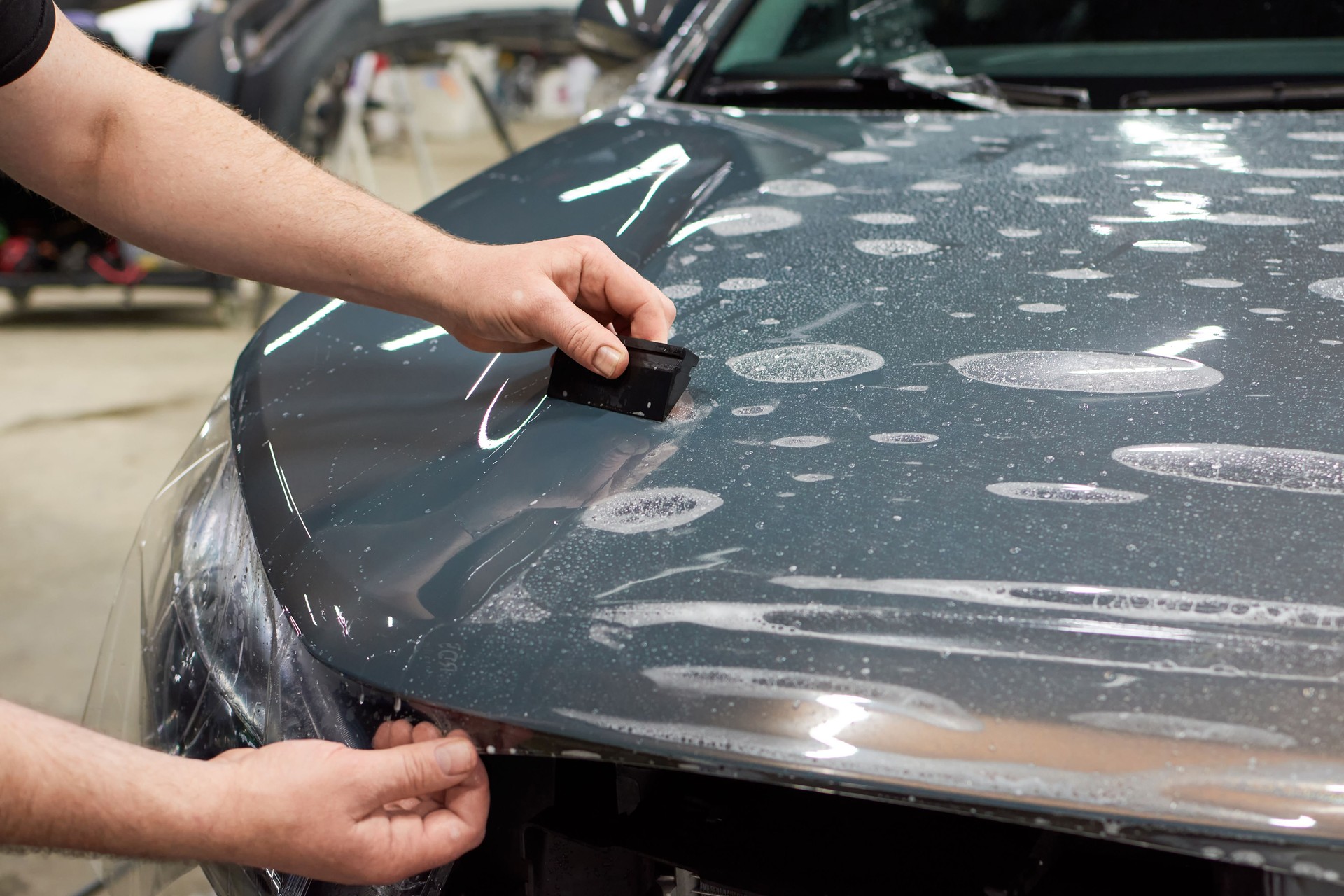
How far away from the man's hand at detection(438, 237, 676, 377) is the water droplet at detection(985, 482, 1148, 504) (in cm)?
34

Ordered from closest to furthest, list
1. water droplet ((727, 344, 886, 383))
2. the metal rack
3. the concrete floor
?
water droplet ((727, 344, 886, 383)), the concrete floor, the metal rack

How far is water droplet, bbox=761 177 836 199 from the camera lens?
118 cm

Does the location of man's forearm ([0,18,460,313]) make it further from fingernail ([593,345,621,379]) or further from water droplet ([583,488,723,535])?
water droplet ([583,488,723,535])

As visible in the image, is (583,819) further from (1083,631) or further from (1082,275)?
(1082,275)

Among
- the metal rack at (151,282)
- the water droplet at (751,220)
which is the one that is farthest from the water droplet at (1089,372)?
the metal rack at (151,282)

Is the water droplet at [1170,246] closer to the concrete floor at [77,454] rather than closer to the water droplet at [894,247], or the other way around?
the water droplet at [894,247]

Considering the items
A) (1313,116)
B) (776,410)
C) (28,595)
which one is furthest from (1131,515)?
(28,595)

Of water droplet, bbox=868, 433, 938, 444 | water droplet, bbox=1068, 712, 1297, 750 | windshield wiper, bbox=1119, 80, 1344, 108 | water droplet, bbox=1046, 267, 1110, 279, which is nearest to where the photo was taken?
water droplet, bbox=1068, 712, 1297, 750

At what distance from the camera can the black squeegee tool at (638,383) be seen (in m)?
0.82

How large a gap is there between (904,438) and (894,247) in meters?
0.36

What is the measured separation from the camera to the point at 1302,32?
142 cm

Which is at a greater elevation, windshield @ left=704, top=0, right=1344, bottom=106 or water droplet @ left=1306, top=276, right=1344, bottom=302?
windshield @ left=704, top=0, right=1344, bottom=106

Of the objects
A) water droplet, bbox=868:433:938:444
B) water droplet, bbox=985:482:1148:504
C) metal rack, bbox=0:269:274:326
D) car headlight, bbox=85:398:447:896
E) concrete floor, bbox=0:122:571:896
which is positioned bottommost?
concrete floor, bbox=0:122:571:896

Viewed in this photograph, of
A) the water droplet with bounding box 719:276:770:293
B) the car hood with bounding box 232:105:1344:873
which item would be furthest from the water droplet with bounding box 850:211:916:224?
the water droplet with bounding box 719:276:770:293
